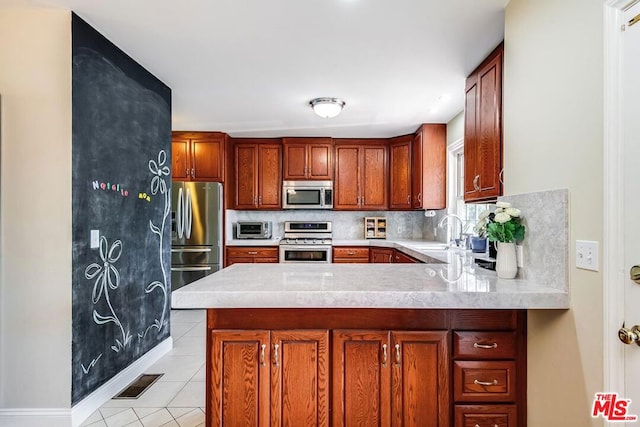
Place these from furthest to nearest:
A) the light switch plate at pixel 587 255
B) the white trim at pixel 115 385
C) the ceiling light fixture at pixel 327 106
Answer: the ceiling light fixture at pixel 327 106
the white trim at pixel 115 385
the light switch plate at pixel 587 255

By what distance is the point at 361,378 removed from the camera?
148 centimetres

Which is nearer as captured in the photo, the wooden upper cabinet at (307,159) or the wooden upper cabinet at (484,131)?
the wooden upper cabinet at (484,131)

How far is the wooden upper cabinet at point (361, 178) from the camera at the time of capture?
488cm

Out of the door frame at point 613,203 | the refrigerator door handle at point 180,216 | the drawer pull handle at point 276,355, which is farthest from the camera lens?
the refrigerator door handle at point 180,216

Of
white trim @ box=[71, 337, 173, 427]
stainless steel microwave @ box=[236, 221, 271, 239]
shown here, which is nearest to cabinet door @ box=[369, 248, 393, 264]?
stainless steel microwave @ box=[236, 221, 271, 239]

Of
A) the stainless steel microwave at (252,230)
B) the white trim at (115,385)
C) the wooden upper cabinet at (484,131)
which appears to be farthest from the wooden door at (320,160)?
the white trim at (115,385)

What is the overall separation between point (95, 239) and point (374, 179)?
3543 millimetres

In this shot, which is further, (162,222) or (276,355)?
(162,222)

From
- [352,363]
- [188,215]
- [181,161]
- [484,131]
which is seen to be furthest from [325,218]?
[352,363]

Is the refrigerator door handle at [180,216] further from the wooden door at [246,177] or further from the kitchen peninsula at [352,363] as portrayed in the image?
the kitchen peninsula at [352,363]

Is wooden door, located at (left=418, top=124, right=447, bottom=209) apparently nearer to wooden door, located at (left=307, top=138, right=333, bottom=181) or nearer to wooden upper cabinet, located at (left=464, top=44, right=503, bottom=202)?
wooden door, located at (left=307, top=138, right=333, bottom=181)

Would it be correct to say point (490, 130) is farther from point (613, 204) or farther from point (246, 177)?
point (246, 177)

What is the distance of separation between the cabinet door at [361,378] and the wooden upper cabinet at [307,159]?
11.4 ft

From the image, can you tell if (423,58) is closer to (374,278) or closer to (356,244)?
(374,278)
